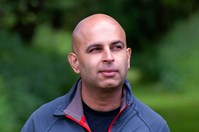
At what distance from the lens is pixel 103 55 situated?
3926 millimetres

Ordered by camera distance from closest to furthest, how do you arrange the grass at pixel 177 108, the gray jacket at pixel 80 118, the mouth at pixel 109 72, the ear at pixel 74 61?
1. the mouth at pixel 109 72
2. the gray jacket at pixel 80 118
3. the ear at pixel 74 61
4. the grass at pixel 177 108

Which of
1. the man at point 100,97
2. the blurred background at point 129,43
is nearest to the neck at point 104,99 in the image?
the man at point 100,97

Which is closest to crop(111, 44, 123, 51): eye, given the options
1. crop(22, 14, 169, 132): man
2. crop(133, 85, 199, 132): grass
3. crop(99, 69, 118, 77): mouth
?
crop(22, 14, 169, 132): man

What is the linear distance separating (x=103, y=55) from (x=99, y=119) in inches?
14.7

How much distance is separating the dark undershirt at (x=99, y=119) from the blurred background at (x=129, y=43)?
6.25m

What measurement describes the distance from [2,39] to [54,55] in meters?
3.19

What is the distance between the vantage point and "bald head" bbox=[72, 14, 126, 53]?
4008mm

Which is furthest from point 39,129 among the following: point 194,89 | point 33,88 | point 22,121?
point 194,89

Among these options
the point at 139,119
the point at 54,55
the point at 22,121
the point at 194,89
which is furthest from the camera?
the point at 194,89

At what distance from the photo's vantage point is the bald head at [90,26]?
4.01 metres

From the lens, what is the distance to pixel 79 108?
4.04 m

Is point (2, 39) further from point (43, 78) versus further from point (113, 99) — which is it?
point (113, 99)

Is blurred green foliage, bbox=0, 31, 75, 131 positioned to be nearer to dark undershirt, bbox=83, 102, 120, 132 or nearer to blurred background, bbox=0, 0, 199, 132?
blurred background, bbox=0, 0, 199, 132

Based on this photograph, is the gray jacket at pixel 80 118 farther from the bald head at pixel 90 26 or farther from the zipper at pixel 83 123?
the bald head at pixel 90 26
